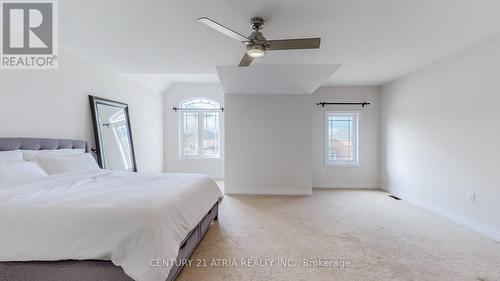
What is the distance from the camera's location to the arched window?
6652 millimetres

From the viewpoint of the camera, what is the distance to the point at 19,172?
7.23ft

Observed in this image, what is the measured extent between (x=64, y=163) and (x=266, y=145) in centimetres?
338

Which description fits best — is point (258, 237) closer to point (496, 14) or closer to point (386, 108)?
point (496, 14)

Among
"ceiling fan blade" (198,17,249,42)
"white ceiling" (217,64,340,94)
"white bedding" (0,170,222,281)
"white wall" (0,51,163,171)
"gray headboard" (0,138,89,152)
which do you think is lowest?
"white bedding" (0,170,222,281)

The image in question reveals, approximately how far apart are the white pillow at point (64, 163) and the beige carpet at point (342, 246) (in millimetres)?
1736

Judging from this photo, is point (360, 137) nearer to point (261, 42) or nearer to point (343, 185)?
point (343, 185)

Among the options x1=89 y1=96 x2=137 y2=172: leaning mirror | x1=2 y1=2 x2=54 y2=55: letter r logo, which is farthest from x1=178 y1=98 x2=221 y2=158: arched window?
x1=2 y1=2 x2=54 y2=55: letter r logo

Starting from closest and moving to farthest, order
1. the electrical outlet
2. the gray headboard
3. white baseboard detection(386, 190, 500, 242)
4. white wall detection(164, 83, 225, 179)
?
the gray headboard → white baseboard detection(386, 190, 500, 242) → the electrical outlet → white wall detection(164, 83, 225, 179)

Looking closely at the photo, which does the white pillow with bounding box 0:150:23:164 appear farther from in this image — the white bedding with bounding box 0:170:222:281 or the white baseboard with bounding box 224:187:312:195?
the white baseboard with bounding box 224:187:312:195

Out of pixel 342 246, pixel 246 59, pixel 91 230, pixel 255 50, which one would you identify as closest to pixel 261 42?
pixel 255 50

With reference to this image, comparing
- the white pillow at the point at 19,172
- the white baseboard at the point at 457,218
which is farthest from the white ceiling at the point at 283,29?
the white baseboard at the point at 457,218

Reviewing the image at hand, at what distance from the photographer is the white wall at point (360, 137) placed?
565 centimetres

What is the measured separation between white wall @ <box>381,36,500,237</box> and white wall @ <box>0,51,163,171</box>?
5.39m

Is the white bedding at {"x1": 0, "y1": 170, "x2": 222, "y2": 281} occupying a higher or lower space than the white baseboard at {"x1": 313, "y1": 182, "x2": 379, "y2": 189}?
higher
